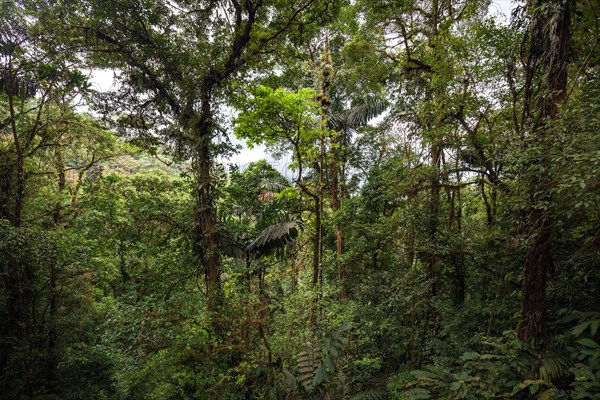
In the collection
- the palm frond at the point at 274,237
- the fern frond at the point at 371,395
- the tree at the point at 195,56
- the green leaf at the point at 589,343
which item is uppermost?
the tree at the point at 195,56

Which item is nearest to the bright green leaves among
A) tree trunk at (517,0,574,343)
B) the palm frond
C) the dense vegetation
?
the dense vegetation

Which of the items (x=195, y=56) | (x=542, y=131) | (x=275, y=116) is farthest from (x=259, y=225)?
(x=542, y=131)

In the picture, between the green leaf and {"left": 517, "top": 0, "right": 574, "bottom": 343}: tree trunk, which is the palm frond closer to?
{"left": 517, "top": 0, "right": 574, "bottom": 343}: tree trunk

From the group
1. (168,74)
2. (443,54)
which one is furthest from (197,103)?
(443,54)

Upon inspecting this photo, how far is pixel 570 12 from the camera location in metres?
3.24

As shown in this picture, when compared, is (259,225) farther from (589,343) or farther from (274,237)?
(589,343)

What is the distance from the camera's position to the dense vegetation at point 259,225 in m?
4.02

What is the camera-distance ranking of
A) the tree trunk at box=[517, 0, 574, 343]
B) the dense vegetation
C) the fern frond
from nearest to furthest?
1. the tree trunk at box=[517, 0, 574, 343]
2. the dense vegetation
3. the fern frond

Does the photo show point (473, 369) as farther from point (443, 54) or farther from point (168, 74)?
point (168, 74)

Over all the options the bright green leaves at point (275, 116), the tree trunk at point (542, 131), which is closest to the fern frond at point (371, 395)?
the tree trunk at point (542, 131)

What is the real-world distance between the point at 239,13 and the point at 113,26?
7.27 ft

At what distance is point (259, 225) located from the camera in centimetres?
659

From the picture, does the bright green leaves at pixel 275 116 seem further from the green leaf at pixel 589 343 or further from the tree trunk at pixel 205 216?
the green leaf at pixel 589 343

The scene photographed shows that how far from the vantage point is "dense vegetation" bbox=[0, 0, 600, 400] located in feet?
13.2
